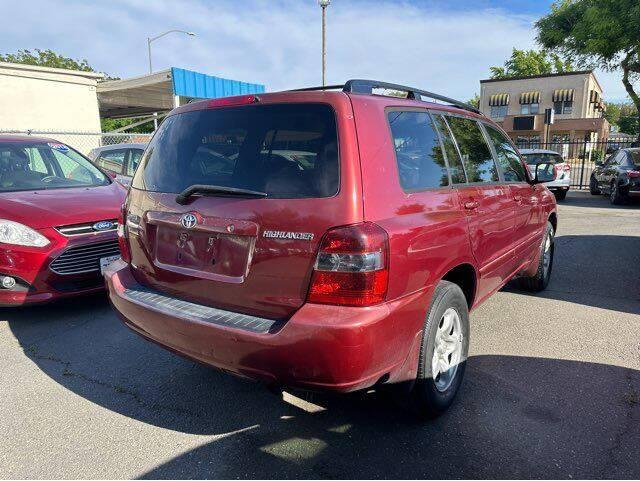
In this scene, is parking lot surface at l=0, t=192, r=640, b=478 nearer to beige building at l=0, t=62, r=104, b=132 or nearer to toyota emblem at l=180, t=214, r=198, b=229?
toyota emblem at l=180, t=214, r=198, b=229

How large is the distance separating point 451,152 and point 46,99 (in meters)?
19.3

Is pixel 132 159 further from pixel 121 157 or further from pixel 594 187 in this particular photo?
pixel 594 187

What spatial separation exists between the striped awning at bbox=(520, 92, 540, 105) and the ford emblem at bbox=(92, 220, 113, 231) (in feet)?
159

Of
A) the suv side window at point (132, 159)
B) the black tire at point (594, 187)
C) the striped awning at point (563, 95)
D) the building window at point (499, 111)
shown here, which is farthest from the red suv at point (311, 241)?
the building window at point (499, 111)

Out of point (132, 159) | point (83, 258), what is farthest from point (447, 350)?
point (132, 159)

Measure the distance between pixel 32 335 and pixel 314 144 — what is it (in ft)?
10.9

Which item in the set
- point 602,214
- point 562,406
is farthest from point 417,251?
point 602,214

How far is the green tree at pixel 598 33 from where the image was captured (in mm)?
16312

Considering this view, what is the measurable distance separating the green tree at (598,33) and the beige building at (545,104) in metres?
24.0

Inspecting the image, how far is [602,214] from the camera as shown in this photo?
11109 millimetres

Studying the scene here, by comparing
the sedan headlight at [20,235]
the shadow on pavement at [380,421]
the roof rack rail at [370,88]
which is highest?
the roof rack rail at [370,88]

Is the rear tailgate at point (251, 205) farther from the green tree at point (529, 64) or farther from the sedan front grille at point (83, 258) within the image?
the green tree at point (529, 64)

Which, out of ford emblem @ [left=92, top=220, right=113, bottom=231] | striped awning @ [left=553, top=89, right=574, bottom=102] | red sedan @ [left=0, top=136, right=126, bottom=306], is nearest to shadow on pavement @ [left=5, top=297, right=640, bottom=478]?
red sedan @ [left=0, top=136, right=126, bottom=306]

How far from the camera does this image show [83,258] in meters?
4.37
